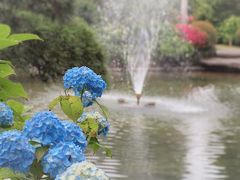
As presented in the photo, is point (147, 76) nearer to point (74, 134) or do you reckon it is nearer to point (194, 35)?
point (194, 35)

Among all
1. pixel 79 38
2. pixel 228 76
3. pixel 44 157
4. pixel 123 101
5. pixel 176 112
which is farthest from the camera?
pixel 228 76

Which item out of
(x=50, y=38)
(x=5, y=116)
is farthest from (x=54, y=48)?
(x=5, y=116)

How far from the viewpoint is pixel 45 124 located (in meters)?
1.34

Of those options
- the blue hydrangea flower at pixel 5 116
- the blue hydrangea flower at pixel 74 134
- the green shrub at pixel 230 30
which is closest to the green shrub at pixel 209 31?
the green shrub at pixel 230 30

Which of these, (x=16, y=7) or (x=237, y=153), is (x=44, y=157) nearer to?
(x=237, y=153)

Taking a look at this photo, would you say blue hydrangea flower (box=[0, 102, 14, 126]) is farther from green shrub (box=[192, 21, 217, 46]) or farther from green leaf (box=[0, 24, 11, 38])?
green shrub (box=[192, 21, 217, 46])

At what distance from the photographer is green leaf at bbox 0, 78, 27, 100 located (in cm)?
187

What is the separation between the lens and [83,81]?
1.69 meters

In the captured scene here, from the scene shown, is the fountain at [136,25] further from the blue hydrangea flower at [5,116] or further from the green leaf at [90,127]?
the blue hydrangea flower at [5,116]

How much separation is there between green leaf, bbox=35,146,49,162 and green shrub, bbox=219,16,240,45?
23758mm

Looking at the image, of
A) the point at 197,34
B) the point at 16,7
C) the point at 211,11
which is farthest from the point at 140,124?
the point at 211,11

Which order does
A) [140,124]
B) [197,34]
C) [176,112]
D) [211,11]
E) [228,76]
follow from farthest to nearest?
[211,11]
[197,34]
[228,76]
[176,112]
[140,124]

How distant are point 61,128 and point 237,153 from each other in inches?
200

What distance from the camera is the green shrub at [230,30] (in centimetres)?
2469
